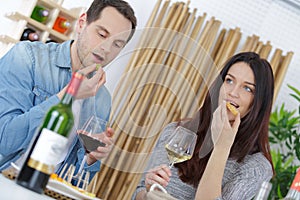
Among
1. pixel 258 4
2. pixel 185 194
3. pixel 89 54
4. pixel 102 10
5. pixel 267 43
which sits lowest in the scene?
pixel 185 194

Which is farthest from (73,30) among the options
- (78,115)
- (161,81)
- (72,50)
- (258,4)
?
(78,115)

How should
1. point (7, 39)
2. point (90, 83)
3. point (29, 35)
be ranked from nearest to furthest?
1. point (90, 83)
2. point (7, 39)
3. point (29, 35)

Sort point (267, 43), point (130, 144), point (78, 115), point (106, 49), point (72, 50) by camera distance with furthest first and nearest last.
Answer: point (267, 43), point (130, 144), point (72, 50), point (106, 49), point (78, 115)

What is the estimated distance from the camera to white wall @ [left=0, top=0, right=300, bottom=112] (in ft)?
13.6

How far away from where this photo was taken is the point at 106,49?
85.2 inches

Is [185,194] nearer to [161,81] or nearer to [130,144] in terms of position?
[130,144]

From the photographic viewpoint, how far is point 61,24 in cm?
398

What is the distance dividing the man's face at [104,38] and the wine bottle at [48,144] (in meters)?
0.93

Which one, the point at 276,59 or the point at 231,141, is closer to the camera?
the point at 231,141

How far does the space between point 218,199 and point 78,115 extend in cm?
78

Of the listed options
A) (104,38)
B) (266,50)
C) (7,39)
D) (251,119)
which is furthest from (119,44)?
(266,50)

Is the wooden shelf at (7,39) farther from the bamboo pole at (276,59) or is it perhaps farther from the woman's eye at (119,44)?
the bamboo pole at (276,59)

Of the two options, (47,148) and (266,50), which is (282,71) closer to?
(266,50)

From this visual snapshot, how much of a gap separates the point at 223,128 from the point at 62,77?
29.2 inches
